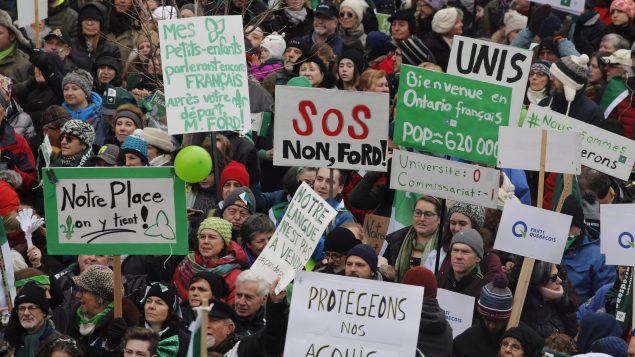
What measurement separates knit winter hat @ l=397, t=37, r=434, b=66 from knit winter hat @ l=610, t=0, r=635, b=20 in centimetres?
214

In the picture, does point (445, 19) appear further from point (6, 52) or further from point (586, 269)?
point (586, 269)

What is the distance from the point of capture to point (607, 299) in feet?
39.1

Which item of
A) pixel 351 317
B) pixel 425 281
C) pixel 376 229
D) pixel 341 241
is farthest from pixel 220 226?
pixel 351 317

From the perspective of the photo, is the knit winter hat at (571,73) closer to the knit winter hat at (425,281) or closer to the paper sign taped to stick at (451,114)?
the paper sign taped to stick at (451,114)

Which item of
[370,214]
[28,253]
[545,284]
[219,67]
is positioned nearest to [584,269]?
[545,284]

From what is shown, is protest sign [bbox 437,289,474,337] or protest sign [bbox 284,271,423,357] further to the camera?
protest sign [bbox 437,289,474,337]

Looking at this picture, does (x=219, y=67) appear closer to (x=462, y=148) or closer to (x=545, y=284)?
(x=462, y=148)

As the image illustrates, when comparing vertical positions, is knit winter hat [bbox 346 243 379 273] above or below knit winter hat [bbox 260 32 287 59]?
below

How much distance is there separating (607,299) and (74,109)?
5600 millimetres

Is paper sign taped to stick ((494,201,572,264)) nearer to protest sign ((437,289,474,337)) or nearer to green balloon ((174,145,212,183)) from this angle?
protest sign ((437,289,474,337))

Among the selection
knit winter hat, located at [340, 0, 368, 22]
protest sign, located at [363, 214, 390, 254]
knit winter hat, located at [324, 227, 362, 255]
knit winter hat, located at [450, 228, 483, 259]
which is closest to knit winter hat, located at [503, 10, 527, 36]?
knit winter hat, located at [340, 0, 368, 22]

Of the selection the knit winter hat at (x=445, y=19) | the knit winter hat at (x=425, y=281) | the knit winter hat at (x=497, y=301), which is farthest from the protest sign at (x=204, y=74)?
the knit winter hat at (x=445, y=19)

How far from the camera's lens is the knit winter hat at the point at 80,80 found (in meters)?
15.4

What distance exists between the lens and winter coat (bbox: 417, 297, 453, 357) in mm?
10312
